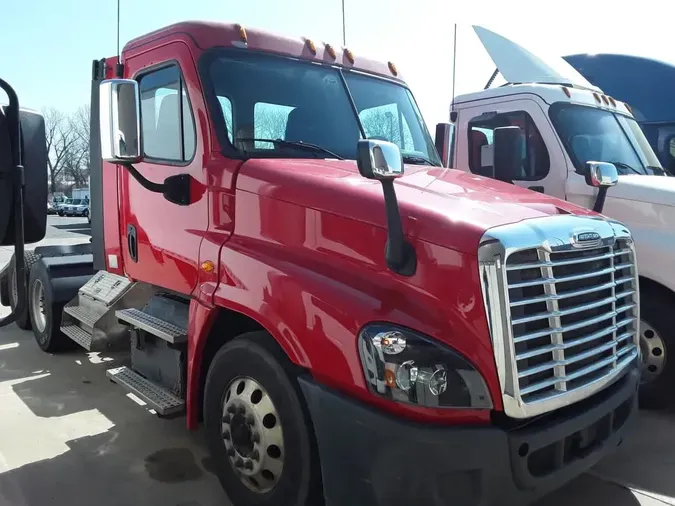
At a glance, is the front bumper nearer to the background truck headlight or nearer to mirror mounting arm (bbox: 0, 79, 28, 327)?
the background truck headlight

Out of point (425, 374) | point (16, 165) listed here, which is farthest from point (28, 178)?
point (425, 374)

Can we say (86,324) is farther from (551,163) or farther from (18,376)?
(551,163)

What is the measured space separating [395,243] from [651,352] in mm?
3290

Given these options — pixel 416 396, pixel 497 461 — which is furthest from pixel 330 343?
pixel 497 461

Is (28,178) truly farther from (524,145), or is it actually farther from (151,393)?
(524,145)

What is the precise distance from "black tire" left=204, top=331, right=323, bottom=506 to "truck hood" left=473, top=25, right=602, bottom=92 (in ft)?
14.4

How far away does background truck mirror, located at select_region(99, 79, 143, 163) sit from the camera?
3.19 m

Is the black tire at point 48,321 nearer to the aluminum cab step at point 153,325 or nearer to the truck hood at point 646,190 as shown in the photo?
the aluminum cab step at point 153,325

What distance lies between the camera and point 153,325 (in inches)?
152

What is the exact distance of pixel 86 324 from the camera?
5109 millimetres

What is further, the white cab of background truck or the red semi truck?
the white cab of background truck

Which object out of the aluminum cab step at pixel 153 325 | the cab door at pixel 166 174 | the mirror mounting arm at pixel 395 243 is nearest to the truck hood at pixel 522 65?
the cab door at pixel 166 174

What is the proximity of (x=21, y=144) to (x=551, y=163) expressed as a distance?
4265 mm

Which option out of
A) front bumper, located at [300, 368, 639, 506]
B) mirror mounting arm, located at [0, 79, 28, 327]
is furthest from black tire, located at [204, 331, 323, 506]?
mirror mounting arm, located at [0, 79, 28, 327]
